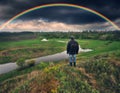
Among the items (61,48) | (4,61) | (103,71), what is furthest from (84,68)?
(61,48)

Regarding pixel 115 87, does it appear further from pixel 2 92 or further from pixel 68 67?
pixel 2 92

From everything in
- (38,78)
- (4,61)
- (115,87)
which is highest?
(38,78)

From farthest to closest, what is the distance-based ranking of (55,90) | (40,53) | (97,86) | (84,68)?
1. (40,53)
2. (84,68)
3. (97,86)
4. (55,90)

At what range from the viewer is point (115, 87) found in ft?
94.2

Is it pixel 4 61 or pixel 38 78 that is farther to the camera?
pixel 4 61

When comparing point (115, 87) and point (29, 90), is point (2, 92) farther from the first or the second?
point (115, 87)

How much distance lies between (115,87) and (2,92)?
22.6 metres

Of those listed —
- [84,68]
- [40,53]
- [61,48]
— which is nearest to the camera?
[84,68]

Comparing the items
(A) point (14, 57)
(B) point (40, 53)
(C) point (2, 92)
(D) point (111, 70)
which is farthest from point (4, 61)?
(D) point (111, 70)

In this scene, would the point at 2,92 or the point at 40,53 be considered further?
the point at 40,53

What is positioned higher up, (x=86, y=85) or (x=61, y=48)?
(x=86, y=85)

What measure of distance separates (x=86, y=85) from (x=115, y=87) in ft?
18.0

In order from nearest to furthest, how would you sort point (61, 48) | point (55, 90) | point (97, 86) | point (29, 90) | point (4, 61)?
point (55, 90) → point (29, 90) → point (97, 86) → point (4, 61) → point (61, 48)

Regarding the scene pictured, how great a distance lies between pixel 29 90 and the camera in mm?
24609
